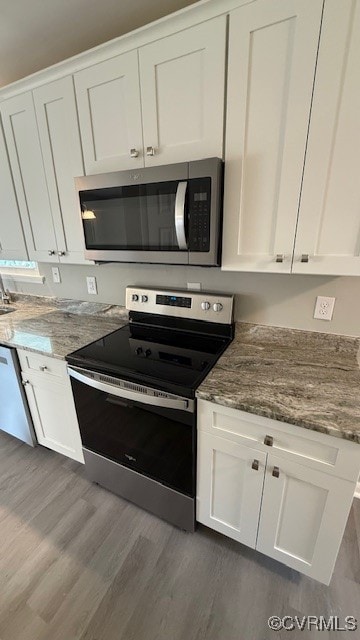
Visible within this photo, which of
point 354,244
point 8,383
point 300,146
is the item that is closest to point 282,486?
point 354,244

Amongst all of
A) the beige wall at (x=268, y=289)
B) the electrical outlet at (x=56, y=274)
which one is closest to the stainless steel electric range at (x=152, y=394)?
the beige wall at (x=268, y=289)

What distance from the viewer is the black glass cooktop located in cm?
116

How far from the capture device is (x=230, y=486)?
118cm

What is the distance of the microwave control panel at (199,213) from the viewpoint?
111 centimetres

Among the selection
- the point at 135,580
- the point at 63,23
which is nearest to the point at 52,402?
the point at 135,580

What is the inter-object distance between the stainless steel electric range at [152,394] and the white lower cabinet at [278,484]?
101 millimetres

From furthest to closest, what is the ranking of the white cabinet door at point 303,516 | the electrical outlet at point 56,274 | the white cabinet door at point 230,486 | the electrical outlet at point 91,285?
1. the electrical outlet at point 56,274
2. the electrical outlet at point 91,285
3. the white cabinet door at point 230,486
4. the white cabinet door at point 303,516

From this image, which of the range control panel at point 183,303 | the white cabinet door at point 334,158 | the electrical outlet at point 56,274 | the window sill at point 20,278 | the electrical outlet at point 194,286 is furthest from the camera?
the window sill at point 20,278

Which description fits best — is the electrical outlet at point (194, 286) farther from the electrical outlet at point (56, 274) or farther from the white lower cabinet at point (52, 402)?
the electrical outlet at point (56, 274)

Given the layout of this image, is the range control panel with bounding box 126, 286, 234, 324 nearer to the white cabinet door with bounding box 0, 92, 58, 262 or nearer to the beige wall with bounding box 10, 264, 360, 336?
the beige wall with bounding box 10, 264, 360, 336

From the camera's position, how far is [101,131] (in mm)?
1314

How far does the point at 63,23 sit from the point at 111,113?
51cm

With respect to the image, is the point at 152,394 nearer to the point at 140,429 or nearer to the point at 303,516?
the point at 140,429

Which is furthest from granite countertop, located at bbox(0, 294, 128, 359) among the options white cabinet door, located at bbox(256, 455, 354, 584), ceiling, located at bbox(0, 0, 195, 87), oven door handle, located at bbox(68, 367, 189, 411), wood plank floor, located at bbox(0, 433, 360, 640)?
ceiling, located at bbox(0, 0, 195, 87)
